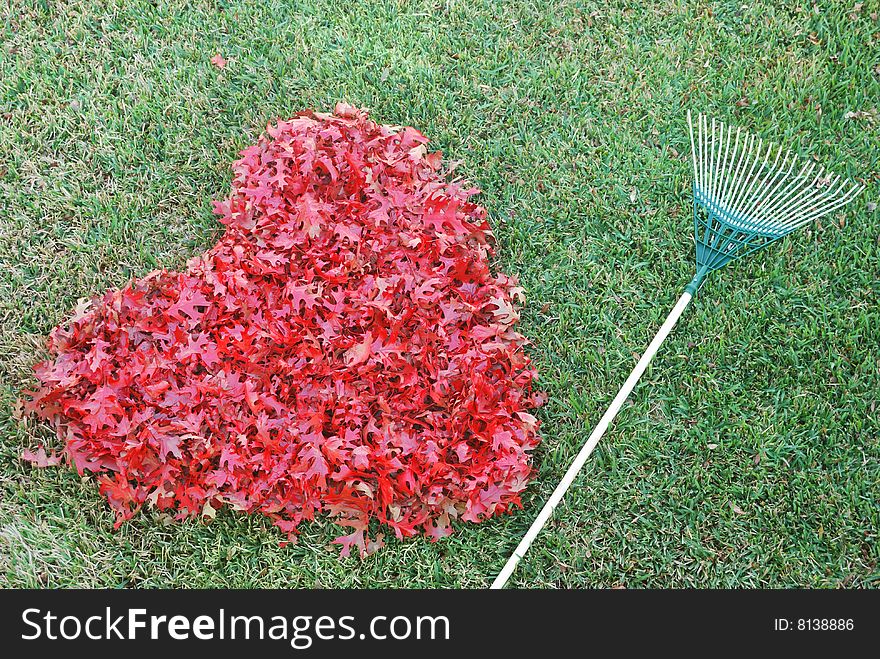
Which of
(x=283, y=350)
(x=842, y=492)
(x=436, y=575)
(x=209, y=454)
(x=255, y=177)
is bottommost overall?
(x=436, y=575)

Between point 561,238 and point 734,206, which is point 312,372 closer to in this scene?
point 561,238

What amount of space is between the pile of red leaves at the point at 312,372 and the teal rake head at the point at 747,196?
3.23 feet

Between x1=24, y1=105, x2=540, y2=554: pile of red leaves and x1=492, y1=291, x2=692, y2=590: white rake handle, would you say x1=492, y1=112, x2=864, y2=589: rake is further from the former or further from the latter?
x1=24, y1=105, x2=540, y2=554: pile of red leaves

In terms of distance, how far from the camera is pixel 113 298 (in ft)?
10.1

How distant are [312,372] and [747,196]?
2259mm

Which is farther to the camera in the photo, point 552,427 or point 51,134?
point 51,134

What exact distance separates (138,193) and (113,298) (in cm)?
66

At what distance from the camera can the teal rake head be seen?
317cm

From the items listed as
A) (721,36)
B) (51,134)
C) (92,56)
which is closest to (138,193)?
(51,134)

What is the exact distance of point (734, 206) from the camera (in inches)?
127

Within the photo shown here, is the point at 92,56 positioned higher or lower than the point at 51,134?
higher

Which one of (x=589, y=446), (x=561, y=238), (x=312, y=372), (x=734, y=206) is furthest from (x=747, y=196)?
(x=312, y=372)

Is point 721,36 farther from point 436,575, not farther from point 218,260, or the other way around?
point 436,575

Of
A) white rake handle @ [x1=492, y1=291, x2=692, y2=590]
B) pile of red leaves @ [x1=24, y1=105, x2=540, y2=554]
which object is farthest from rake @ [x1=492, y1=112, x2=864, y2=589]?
pile of red leaves @ [x1=24, y1=105, x2=540, y2=554]
